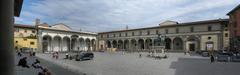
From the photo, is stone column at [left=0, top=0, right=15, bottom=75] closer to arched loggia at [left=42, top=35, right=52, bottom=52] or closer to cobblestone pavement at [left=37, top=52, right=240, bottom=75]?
cobblestone pavement at [left=37, top=52, right=240, bottom=75]

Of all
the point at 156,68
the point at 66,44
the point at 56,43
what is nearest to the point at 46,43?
the point at 56,43

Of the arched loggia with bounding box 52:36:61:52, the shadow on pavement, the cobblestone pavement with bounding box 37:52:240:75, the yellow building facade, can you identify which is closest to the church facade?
the arched loggia with bounding box 52:36:61:52

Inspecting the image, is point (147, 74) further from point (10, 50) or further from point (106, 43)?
point (106, 43)


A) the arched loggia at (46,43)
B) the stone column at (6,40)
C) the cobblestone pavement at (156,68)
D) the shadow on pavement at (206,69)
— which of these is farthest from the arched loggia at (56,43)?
the stone column at (6,40)

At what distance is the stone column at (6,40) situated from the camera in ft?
5.69

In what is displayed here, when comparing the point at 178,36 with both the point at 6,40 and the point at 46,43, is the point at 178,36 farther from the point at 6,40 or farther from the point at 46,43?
the point at 6,40

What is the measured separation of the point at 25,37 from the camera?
Result: 52.3 meters

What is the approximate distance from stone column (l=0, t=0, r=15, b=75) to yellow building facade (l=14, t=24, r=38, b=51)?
157 feet

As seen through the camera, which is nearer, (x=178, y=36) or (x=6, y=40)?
(x=6, y=40)

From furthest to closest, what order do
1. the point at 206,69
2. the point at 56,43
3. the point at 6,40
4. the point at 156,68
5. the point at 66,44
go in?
the point at 66,44, the point at 56,43, the point at 156,68, the point at 206,69, the point at 6,40

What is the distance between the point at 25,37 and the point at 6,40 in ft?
177

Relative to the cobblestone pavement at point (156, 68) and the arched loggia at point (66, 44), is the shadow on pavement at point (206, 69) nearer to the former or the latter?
the cobblestone pavement at point (156, 68)

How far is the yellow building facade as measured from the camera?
162ft

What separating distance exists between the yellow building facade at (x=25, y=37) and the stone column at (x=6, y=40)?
47807 millimetres
